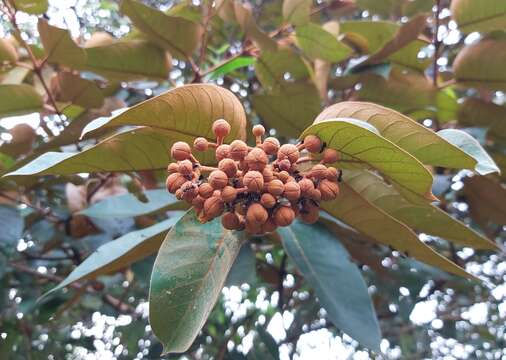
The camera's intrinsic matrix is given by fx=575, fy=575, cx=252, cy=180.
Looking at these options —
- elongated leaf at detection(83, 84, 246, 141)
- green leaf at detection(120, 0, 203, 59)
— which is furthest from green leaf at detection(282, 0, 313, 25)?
elongated leaf at detection(83, 84, 246, 141)

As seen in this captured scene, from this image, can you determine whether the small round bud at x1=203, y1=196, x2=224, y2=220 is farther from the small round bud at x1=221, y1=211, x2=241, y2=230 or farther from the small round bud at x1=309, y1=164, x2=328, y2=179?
the small round bud at x1=309, y1=164, x2=328, y2=179

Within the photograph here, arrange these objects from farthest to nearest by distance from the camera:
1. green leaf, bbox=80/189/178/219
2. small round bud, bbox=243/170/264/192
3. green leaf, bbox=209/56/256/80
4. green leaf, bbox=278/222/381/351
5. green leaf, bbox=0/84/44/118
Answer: green leaf, bbox=209/56/256/80 < green leaf, bbox=0/84/44/118 < green leaf, bbox=80/189/178/219 < green leaf, bbox=278/222/381/351 < small round bud, bbox=243/170/264/192

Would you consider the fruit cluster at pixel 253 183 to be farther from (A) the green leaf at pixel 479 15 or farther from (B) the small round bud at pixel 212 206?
(A) the green leaf at pixel 479 15

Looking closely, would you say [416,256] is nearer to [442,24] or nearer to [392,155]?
[392,155]

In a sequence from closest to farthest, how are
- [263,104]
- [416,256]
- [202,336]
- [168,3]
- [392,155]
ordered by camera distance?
[392,155]
[416,256]
[263,104]
[202,336]
[168,3]

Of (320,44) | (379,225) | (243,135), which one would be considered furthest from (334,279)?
(320,44)

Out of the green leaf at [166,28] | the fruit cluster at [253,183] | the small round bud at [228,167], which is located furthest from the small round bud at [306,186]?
the green leaf at [166,28]

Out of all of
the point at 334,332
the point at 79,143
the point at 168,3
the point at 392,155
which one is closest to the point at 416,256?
the point at 392,155
